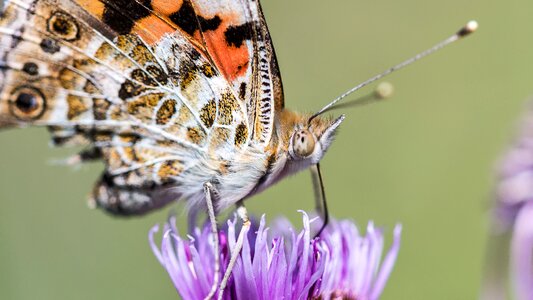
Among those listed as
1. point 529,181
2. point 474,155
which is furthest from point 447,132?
point 529,181

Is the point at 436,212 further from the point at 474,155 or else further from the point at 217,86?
the point at 217,86

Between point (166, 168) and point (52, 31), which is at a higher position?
point (52, 31)

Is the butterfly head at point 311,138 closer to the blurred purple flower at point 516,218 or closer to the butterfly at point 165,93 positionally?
the butterfly at point 165,93

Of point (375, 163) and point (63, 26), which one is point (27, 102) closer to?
point (63, 26)

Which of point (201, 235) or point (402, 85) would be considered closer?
point (201, 235)

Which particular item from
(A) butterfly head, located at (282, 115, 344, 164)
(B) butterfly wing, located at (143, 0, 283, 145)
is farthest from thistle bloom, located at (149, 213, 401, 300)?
(B) butterfly wing, located at (143, 0, 283, 145)

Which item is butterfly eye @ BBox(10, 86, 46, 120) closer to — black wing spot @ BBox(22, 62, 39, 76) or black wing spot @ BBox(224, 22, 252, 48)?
black wing spot @ BBox(22, 62, 39, 76)

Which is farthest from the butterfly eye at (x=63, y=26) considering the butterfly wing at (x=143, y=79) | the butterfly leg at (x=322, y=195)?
the butterfly leg at (x=322, y=195)
